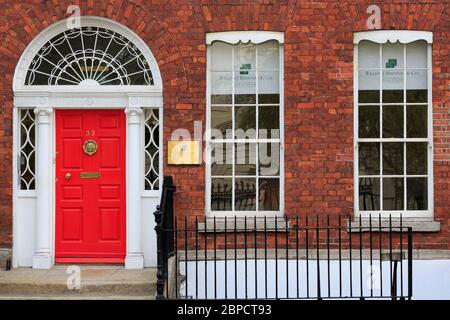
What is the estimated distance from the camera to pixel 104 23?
1105cm

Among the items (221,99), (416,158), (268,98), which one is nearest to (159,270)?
(221,99)

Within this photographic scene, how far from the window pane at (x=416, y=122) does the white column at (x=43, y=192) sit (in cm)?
484

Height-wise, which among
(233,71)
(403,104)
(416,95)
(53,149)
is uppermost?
(233,71)

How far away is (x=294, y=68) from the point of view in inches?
430

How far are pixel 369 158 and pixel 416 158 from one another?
2.08 feet

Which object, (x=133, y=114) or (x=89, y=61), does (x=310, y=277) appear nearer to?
(x=133, y=114)

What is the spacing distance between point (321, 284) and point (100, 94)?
3.90m

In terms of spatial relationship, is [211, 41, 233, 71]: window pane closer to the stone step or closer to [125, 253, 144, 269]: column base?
[125, 253, 144, 269]: column base

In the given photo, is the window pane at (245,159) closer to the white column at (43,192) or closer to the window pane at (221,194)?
the window pane at (221,194)

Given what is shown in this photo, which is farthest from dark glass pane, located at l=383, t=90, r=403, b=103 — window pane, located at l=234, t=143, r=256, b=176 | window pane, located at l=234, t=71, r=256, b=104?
window pane, located at l=234, t=143, r=256, b=176

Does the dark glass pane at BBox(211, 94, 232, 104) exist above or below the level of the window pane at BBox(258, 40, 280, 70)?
below

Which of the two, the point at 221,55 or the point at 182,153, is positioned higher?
the point at 221,55

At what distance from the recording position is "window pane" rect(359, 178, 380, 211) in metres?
11.0

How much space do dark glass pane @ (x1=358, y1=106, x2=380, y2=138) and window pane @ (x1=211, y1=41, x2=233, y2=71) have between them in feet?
6.25
